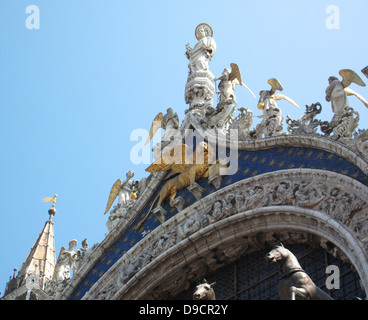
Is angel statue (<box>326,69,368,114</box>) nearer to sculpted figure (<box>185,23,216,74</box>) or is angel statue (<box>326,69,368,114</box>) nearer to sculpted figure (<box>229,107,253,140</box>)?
sculpted figure (<box>229,107,253,140</box>)

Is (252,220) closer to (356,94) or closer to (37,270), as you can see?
(356,94)

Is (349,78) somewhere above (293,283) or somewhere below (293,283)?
above

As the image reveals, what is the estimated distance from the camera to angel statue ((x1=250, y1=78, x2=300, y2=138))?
18.5m

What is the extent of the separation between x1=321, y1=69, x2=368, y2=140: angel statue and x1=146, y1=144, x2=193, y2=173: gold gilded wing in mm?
3556

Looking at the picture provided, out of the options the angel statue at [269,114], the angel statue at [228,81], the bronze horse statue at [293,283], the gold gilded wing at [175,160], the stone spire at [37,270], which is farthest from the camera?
the stone spire at [37,270]

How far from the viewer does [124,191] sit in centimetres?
2142

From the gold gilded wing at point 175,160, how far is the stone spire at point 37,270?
383 centimetres

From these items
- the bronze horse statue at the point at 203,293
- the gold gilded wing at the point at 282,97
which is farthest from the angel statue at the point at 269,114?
the bronze horse statue at the point at 203,293

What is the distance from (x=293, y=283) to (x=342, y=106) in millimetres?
5507

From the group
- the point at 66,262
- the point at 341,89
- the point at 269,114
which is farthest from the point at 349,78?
the point at 66,262

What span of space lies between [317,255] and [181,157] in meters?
4.44

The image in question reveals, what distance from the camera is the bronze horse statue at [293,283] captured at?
40.0 ft

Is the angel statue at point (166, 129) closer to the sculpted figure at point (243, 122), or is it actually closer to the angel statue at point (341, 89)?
the sculpted figure at point (243, 122)
